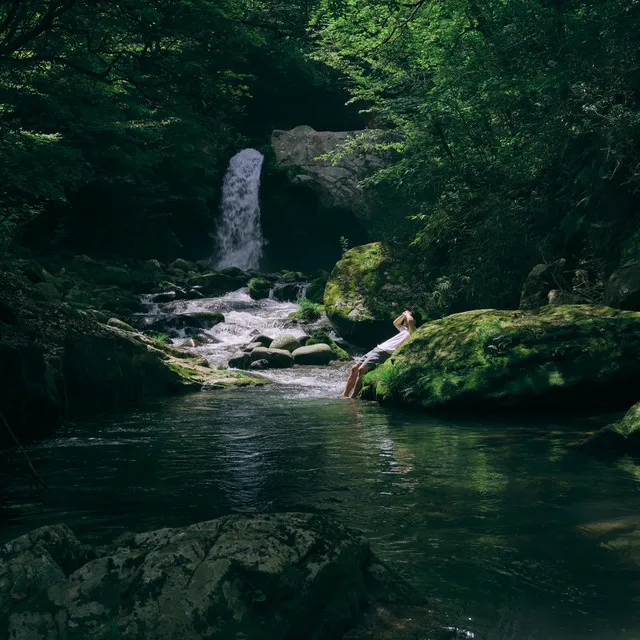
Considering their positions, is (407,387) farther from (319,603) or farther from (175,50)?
(319,603)

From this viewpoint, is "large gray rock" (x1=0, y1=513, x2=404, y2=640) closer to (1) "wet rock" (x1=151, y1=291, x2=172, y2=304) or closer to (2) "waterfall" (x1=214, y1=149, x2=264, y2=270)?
(1) "wet rock" (x1=151, y1=291, x2=172, y2=304)

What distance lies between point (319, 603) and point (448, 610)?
2.38ft

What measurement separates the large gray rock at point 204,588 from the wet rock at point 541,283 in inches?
410

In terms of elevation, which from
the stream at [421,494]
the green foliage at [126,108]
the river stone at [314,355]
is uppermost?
the green foliage at [126,108]

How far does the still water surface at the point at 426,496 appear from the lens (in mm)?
3105

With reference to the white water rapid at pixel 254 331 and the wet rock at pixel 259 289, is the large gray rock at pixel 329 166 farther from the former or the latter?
the white water rapid at pixel 254 331

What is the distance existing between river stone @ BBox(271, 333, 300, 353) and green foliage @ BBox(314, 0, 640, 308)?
4405mm

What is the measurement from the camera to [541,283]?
12531 mm

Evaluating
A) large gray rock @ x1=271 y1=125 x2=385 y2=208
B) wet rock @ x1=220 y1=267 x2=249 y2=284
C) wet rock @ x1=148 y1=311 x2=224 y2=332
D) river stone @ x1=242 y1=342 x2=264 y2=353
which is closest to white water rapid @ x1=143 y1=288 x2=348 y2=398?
wet rock @ x1=148 y1=311 x2=224 y2=332

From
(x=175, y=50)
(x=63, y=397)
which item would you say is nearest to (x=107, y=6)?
(x=175, y=50)

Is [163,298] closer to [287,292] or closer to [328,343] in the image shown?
[287,292]

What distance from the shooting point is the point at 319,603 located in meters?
2.57

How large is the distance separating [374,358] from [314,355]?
4.83 m

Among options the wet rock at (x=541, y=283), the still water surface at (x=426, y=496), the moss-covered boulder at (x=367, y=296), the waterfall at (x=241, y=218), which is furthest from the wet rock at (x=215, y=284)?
the still water surface at (x=426, y=496)
